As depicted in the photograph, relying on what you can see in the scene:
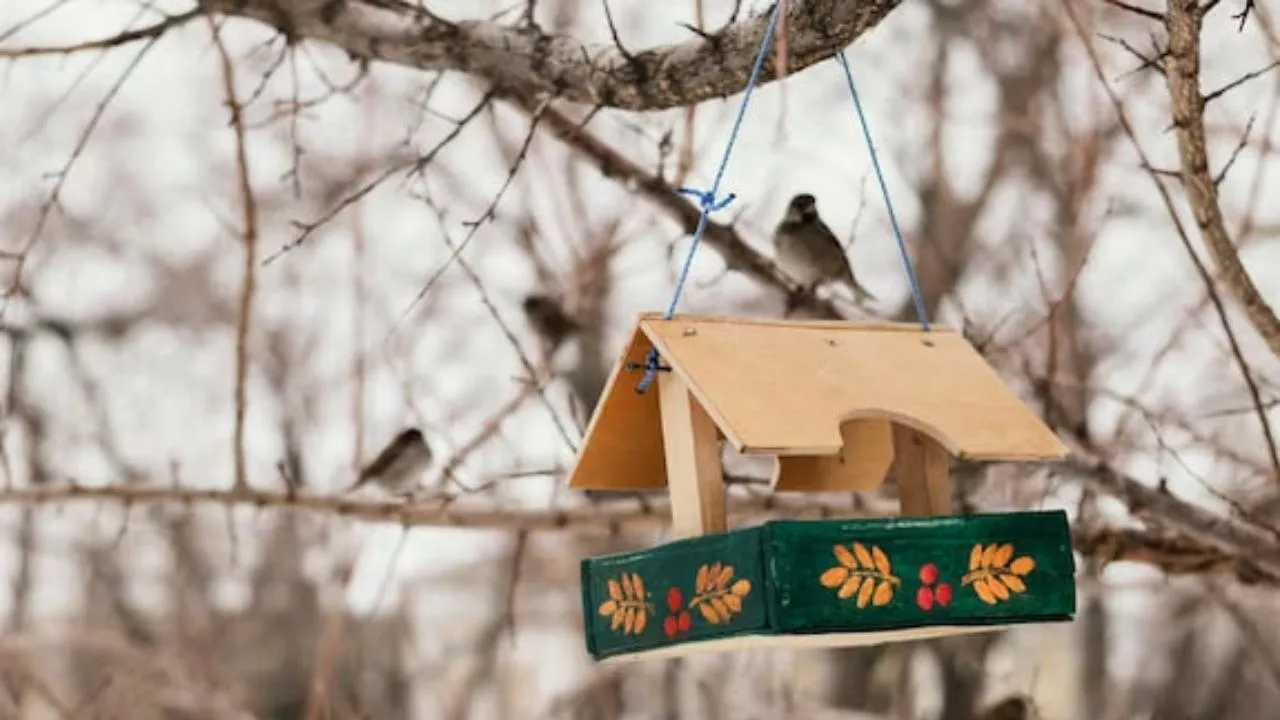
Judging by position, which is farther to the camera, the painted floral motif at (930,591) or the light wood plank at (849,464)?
the light wood plank at (849,464)

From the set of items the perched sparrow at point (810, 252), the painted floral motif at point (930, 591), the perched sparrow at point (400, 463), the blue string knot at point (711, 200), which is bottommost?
the painted floral motif at point (930, 591)

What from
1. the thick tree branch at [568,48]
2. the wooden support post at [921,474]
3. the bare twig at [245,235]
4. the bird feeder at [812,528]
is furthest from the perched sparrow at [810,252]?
the bird feeder at [812,528]

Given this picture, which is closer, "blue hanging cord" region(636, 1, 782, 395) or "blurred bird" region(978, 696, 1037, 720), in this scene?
"blue hanging cord" region(636, 1, 782, 395)

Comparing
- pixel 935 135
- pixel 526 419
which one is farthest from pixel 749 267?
pixel 526 419

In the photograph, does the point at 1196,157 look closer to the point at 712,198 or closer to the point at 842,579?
the point at 712,198

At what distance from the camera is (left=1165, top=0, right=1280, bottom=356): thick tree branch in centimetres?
222

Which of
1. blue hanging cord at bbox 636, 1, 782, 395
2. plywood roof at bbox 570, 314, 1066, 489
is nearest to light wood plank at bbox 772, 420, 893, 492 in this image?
plywood roof at bbox 570, 314, 1066, 489

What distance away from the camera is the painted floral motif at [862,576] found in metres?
2.17

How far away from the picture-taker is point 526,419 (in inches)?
281

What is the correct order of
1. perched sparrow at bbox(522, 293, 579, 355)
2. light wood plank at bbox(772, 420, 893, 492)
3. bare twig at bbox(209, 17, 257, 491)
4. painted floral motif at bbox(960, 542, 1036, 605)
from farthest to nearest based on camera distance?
perched sparrow at bbox(522, 293, 579, 355) → bare twig at bbox(209, 17, 257, 491) → light wood plank at bbox(772, 420, 893, 492) → painted floral motif at bbox(960, 542, 1036, 605)

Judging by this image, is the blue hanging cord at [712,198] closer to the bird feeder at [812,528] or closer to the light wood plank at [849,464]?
the bird feeder at [812,528]

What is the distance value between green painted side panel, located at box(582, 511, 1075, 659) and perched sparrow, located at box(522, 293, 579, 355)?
3.29 metres

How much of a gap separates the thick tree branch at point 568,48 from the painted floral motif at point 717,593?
2.15 feet

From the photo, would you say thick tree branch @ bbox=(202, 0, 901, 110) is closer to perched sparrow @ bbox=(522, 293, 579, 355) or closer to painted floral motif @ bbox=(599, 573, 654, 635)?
painted floral motif @ bbox=(599, 573, 654, 635)
